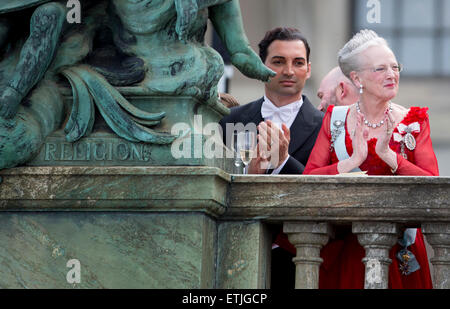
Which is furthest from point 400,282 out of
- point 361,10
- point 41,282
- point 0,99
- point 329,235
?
point 361,10

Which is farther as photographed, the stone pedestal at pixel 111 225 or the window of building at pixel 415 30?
the window of building at pixel 415 30

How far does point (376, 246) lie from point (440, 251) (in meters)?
0.21

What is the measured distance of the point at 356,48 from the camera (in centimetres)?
445

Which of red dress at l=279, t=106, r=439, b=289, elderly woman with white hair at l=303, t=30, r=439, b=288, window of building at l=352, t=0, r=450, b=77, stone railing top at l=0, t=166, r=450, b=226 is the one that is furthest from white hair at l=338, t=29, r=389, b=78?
window of building at l=352, t=0, r=450, b=77

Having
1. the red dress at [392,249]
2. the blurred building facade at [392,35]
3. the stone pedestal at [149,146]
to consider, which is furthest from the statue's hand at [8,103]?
the blurred building facade at [392,35]

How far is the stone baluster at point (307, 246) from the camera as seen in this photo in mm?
3506

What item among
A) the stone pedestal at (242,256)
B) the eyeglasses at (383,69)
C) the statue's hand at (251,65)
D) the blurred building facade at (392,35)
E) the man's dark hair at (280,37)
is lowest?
the stone pedestal at (242,256)

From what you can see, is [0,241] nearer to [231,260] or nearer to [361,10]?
[231,260]

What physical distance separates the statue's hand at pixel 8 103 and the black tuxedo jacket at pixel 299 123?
136cm

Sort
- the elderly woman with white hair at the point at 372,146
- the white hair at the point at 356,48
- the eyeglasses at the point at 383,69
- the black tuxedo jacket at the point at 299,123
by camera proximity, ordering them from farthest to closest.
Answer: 1. the black tuxedo jacket at the point at 299,123
2. the white hair at the point at 356,48
3. the eyeglasses at the point at 383,69
4. the elderly woman with white hair at the point at 372,146

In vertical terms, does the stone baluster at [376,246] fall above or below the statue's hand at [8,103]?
below

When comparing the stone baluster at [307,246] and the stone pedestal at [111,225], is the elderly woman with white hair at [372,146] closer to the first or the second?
the stone baluster at [307,246]

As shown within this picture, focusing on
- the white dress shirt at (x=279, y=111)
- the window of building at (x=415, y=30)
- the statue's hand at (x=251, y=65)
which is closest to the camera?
the statue's hand at (x=251, y=65)

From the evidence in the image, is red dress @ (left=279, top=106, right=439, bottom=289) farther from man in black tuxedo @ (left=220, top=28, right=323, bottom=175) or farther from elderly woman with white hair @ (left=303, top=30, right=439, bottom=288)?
man in black tuxedo @ (left=220, top=28, right=323, bottom=175)
